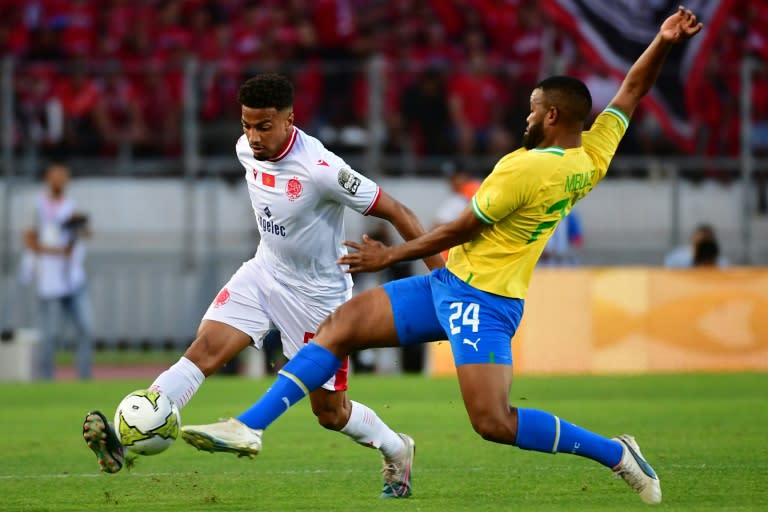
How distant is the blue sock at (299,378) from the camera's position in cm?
700

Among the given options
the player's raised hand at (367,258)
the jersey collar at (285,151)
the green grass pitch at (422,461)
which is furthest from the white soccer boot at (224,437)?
the jersey collar at (285,151)

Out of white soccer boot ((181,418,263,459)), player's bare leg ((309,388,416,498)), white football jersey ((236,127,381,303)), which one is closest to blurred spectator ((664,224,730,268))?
white football jersey ((236,127,381,303))

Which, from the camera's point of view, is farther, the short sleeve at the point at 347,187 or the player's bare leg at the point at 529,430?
the short sleeve at the point at 347,187

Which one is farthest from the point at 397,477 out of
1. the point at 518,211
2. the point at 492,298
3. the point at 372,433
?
the point at 518,211

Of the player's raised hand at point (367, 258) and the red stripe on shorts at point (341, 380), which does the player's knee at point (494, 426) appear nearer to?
the player's raised hand at point (367, 258)

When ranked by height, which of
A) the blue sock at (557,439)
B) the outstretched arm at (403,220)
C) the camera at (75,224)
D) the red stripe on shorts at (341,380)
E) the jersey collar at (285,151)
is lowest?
the blue sock at (557,439)

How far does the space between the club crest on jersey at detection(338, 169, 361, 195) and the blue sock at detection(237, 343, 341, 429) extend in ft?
3.50

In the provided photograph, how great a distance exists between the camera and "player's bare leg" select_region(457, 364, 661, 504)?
7020mm

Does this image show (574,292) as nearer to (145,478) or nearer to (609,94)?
(609,94)

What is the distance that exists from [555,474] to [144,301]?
36.1 feet

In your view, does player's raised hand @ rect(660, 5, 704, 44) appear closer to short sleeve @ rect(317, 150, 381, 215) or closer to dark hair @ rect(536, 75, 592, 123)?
dark hair @ rect(536, 75, 592, 123)

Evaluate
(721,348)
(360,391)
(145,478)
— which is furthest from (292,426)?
(721,348)

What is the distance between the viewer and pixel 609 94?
18438mm

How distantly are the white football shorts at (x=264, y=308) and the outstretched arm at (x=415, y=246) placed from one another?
1.26 metres
